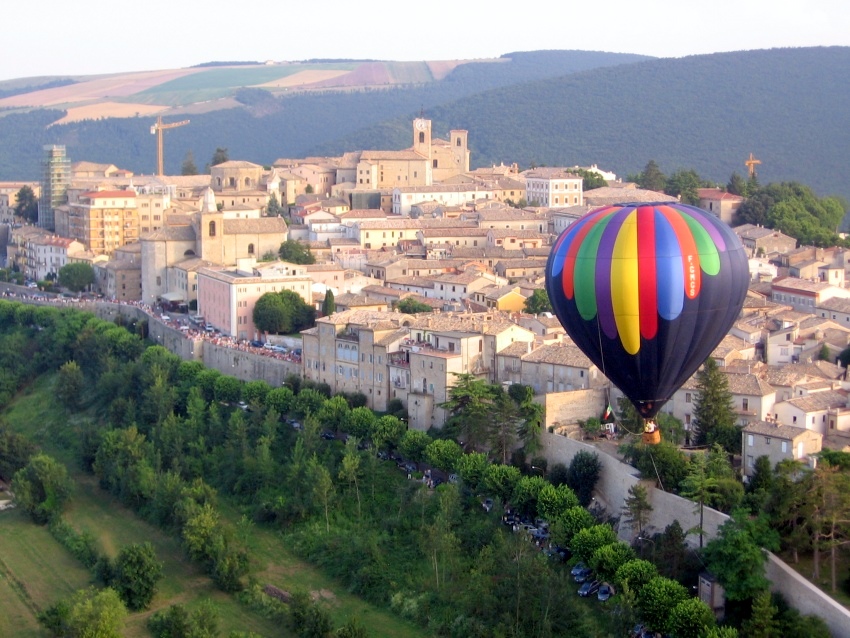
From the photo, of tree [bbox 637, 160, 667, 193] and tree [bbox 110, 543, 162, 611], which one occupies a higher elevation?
tree [bbox 637, 160, 667, 193]

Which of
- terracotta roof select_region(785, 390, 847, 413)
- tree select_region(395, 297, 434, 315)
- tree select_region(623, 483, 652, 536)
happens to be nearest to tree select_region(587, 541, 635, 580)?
tree select_region(623, 483, 652, 536)

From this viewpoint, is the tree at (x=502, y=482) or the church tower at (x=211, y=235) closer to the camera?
the tree at (x=502, y=482)

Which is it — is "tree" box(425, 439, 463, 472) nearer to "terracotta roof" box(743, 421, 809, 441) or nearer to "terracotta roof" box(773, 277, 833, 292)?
"terracotta roof" box(743, 421, 809, 441)

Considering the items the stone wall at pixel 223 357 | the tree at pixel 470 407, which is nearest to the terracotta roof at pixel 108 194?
the stone wall at pixel 223 357

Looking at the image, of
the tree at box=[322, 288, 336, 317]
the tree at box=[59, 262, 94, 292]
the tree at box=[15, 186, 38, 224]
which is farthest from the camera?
the tree at box=[15, 186, 38, 224]

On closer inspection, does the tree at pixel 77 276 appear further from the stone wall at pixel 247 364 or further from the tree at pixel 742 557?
the tree at pixel 742 557

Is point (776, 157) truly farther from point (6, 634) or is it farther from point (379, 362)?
point (6, 634)

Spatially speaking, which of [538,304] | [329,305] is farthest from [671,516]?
[329,305]
